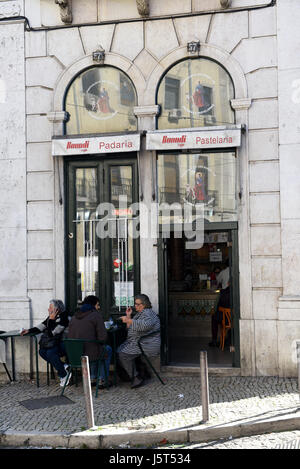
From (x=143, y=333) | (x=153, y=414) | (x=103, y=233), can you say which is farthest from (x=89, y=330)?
(x=103, y=233)

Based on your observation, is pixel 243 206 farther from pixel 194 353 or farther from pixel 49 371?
pixel 49 371

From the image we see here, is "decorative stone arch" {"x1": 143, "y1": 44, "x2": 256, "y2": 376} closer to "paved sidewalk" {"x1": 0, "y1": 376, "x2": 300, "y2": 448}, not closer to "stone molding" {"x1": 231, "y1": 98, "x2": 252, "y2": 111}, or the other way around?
"stone molding" {"x1": 231, "y1": 98, "x2": 252, "y2": 111}

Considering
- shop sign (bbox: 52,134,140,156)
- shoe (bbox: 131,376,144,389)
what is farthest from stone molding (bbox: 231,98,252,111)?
shoe (bbox: 131,376,144,389)

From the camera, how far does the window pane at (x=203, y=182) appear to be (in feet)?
31.3

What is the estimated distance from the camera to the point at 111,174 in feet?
32.7

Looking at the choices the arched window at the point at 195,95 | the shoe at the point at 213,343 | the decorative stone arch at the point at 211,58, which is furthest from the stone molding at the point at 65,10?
the shoe at the point at 213,343

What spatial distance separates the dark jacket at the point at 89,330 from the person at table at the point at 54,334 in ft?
1.88

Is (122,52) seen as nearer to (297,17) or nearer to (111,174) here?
(111,174)

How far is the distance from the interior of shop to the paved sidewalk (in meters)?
1.34

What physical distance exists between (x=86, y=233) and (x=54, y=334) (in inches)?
77.1

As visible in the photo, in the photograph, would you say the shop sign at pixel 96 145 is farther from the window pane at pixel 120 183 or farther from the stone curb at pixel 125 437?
the stone curb at pixel 125 437

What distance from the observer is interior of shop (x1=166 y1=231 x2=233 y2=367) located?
10.9 meters
